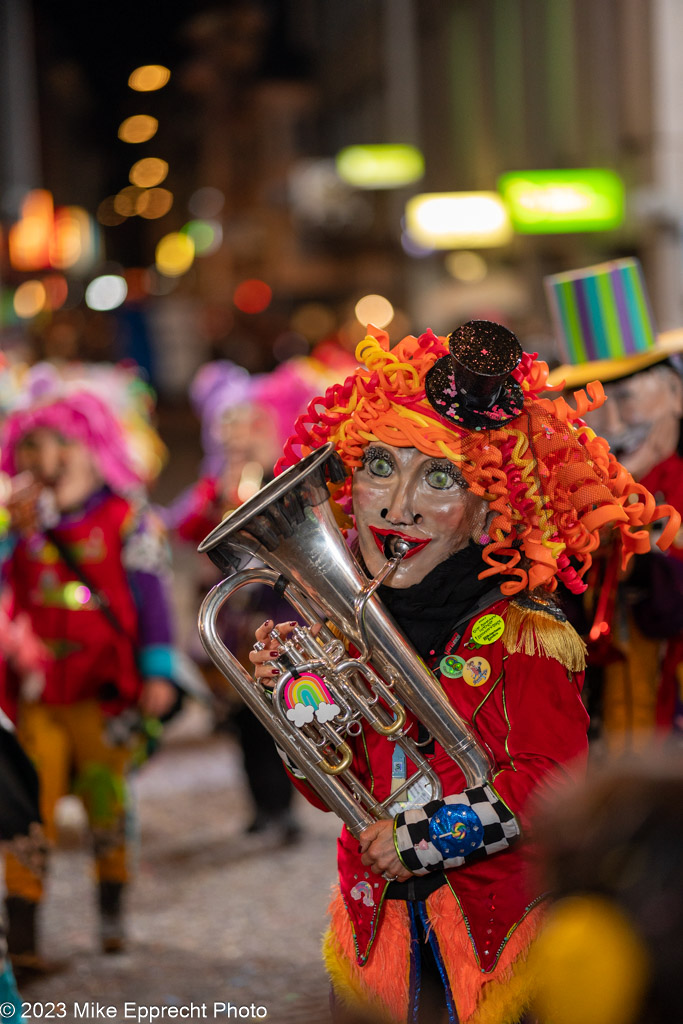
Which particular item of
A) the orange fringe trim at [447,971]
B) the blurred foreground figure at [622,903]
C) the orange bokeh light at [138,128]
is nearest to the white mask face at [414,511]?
the orange fringe trim at [447,971]

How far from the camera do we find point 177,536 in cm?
671

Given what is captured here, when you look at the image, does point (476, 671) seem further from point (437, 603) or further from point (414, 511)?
point (414, 511)

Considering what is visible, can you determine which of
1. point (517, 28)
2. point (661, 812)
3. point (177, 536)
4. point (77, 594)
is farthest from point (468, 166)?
point (661, 812)

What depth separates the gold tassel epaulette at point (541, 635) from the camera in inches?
102

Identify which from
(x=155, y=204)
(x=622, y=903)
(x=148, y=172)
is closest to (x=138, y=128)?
(x=148, y=172)

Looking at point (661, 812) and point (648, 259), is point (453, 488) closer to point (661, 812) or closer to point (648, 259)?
point (661, 812)

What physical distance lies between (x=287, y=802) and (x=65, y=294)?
14575 mm

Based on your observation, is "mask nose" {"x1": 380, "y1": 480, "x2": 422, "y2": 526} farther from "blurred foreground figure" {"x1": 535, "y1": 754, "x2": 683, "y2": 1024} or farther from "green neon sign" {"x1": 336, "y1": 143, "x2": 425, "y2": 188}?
"green neon sign" {"x1": 336, "y1": 143, "x2": 425, "y2": 188}

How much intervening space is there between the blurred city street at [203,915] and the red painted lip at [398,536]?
1983mm

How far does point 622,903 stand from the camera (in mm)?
1320

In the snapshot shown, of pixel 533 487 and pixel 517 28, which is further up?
pixel 517 28

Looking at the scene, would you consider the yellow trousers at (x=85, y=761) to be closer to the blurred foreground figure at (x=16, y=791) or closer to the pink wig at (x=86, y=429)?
the pink wig at (x=86, y=429)

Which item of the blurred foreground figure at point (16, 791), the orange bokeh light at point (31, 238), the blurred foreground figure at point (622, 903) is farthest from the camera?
the orange bokeh light at point (31, 238)

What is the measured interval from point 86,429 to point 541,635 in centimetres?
290
